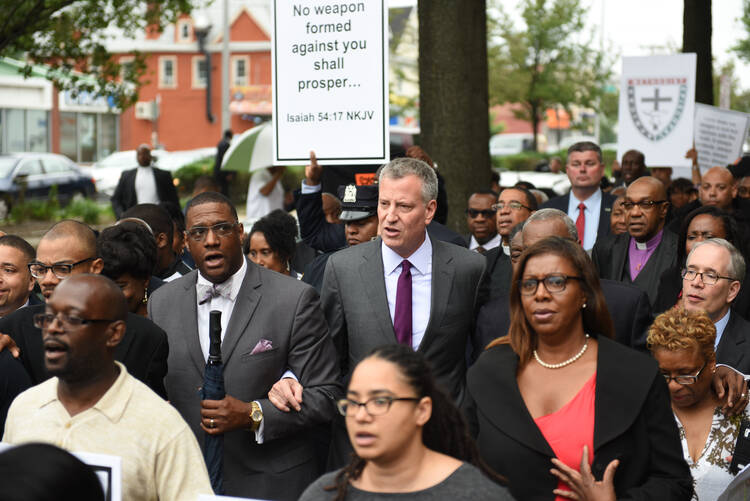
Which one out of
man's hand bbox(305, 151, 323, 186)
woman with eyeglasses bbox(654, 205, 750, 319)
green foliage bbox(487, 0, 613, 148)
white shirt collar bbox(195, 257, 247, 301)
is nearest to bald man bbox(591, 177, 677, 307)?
woman with eyeglasses bbox(654, 205, 750, 319)

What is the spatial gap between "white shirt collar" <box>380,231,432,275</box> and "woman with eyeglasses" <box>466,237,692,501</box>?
3.81ft

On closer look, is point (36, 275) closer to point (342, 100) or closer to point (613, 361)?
point (342, 100)

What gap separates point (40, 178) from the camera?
2717cm

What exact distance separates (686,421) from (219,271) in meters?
2.24

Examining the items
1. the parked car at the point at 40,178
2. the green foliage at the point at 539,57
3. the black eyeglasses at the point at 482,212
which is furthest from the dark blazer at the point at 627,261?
the green foliage at the point at 539,57

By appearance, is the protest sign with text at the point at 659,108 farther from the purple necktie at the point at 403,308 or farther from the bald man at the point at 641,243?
the purple necktie at the point at 403,308

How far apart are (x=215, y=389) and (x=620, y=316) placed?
203cm

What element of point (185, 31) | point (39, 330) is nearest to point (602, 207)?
A: point (39, 330)

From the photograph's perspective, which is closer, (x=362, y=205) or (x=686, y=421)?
(x=686, y=421)

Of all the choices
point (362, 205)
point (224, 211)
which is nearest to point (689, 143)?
point (362, 205)

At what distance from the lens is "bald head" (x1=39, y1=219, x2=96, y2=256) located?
4.91m

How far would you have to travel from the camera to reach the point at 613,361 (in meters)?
3.76

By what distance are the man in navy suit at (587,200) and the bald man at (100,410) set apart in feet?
19.2

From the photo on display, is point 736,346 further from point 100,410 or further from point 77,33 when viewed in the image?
point 77,33
